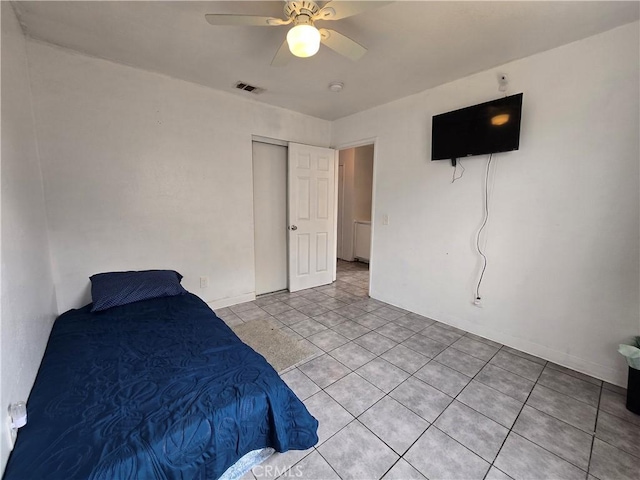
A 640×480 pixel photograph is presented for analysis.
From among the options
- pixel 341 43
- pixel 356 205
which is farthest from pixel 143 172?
pixel 356 205

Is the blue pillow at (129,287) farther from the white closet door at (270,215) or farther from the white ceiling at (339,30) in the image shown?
the white ceiling at (339,30)

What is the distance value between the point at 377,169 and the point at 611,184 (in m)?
2.07

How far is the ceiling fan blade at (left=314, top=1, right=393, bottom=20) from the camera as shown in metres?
1.28

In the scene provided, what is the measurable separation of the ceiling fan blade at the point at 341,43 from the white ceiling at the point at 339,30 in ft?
0.73

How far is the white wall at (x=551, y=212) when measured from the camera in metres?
1.84

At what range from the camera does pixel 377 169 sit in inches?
133

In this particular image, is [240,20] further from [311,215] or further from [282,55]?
[311,215]

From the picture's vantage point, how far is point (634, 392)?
5.45 ft

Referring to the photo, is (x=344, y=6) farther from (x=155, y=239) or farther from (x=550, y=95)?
(x=155, y=239)

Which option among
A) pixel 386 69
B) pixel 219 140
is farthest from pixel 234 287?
pixel 386 69

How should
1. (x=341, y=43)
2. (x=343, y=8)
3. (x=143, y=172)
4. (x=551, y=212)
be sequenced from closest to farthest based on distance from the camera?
(x=343, y=8) < (x=341, y=43) < (x=551, y=212) < (x=143, y=172)

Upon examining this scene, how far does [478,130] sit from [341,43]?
1526 mm

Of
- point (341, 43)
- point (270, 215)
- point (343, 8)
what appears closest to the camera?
point (343, 8)

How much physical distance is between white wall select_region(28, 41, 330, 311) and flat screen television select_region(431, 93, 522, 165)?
6.52 feet
